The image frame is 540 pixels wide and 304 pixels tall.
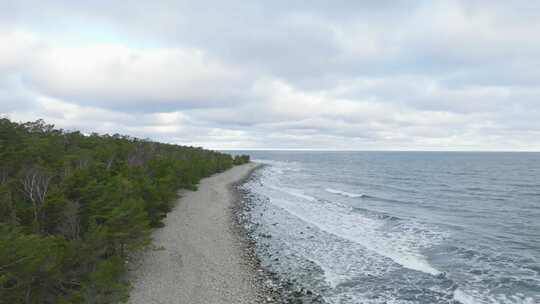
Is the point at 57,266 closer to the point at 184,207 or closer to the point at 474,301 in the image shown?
the point at 474,301

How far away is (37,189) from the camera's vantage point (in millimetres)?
13398

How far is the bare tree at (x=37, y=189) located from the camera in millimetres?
12713

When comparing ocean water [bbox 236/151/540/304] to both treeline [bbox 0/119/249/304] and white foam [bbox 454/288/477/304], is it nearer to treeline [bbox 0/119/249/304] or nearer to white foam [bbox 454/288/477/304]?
white foam [bbox 454/288/477/304]

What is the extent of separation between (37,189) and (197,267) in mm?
7218

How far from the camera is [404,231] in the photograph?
77.5 ft

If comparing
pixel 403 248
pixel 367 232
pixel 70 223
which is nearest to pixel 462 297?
pixel 403 248

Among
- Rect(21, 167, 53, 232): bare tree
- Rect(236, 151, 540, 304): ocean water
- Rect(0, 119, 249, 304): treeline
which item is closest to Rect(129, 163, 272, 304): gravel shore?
Rect(0, 119, 249, 304): treeline

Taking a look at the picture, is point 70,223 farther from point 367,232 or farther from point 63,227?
point 367,232

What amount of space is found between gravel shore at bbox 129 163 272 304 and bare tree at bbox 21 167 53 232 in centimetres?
435

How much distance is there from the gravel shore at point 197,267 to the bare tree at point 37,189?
4.35 metres

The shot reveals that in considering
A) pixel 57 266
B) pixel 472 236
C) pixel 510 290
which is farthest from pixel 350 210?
pixel 57 266

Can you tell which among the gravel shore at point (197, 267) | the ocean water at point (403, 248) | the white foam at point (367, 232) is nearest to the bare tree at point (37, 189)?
the gravel shore at point (197, 267)

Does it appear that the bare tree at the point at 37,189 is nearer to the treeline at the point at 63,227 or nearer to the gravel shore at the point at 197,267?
the treeline at the point at 63,227

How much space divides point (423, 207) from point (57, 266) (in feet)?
106
